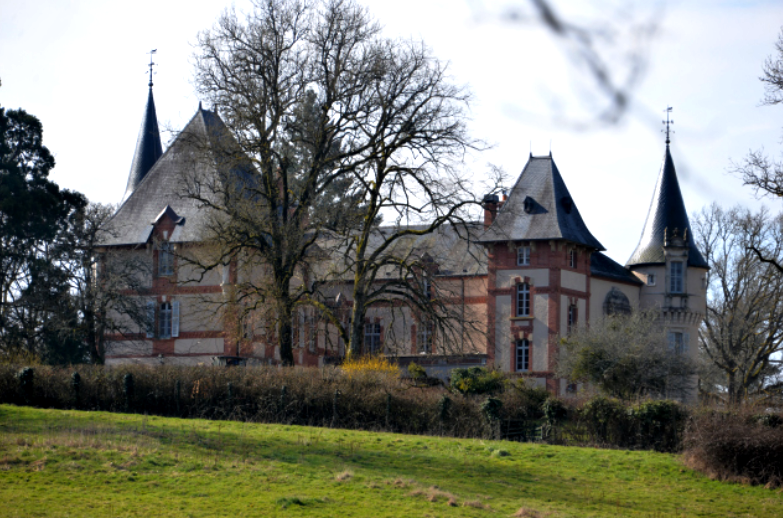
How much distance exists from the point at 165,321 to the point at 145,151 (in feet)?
53.1

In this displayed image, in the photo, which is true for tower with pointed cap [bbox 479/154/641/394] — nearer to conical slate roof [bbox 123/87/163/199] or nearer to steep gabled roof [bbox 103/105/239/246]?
steep gabled roof [bbox 103/105/239/246]

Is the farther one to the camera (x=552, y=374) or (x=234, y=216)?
(x=552, y=374)

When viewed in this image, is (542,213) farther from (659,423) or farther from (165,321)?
(659,423)

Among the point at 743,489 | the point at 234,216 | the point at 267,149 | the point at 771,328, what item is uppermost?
the point at 267,149

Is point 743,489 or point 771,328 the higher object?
point 771,328

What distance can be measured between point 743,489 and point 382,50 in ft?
68.2

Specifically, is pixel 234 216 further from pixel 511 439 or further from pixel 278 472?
pixel 278 472

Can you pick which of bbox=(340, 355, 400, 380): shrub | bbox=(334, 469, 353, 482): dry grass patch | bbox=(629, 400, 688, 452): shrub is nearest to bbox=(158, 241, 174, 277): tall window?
bbox=(340, 355, 400, 380): shrub

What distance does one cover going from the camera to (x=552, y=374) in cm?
4916

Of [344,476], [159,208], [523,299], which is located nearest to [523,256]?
[523,299]

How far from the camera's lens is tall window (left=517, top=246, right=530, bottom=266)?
51281mm

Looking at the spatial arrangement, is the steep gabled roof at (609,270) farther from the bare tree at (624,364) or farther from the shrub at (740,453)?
the shrub at (740,453)

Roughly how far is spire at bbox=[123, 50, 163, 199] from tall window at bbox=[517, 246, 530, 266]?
2355 centimetres

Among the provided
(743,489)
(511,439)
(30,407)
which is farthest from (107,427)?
(743,489)
